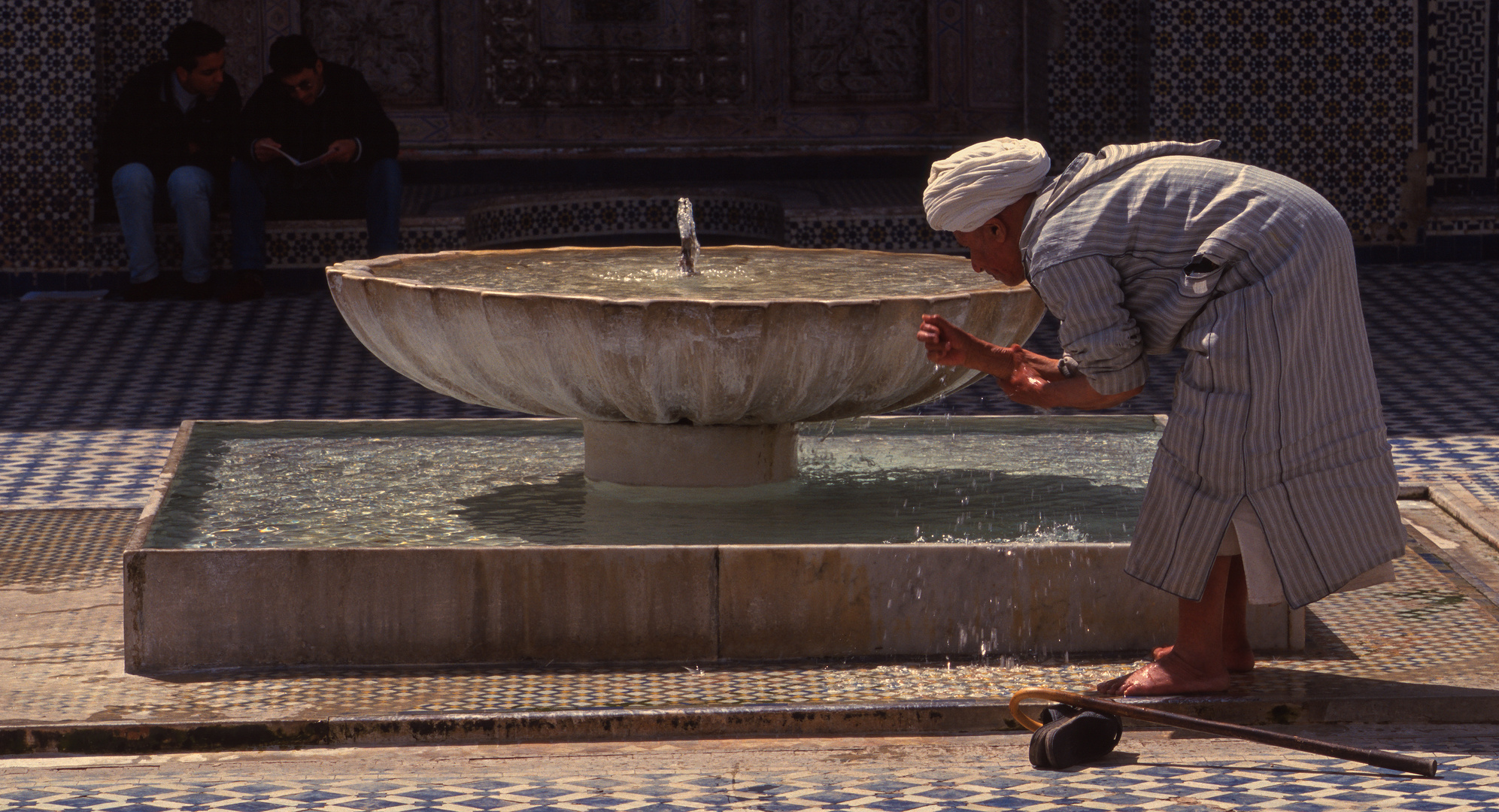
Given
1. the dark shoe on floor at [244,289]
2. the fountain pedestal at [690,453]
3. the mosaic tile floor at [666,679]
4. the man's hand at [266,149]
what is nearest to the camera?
the mosaic tile floor at [666,679]

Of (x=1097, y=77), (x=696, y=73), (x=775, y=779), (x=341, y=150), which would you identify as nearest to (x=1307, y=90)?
(x=1097, y=77)

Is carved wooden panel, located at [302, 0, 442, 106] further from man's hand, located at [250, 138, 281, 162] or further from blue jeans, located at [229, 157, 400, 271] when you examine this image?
man's hand, located at [250, 138, 281, 162]

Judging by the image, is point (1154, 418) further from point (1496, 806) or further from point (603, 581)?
point (1496, 806)

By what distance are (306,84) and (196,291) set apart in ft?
2.74

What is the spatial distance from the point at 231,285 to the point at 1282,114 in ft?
13.2

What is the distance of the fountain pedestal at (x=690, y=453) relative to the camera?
3.47 metres

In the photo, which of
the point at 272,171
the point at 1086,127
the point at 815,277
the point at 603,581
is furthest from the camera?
the point at 1086,127

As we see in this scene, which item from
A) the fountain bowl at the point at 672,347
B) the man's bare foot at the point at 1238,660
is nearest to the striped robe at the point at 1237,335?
the man's bare foot at the point at 1238,660

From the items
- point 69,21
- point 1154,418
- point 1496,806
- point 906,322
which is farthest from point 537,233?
point 1496,806

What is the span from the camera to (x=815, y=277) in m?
3.82

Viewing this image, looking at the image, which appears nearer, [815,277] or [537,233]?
[815,277]

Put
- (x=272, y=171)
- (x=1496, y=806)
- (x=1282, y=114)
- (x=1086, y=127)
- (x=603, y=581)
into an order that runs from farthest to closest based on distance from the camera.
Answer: (x=1086, y=127) < (x=1282, y=114) < (x=272, y=171) < (x=603, y=581) < (x=1496, y=806)

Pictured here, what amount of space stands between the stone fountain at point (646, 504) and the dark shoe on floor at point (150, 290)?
3.29 m

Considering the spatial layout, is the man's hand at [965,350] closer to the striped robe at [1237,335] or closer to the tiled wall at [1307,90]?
the striped robe at [1237,335]
